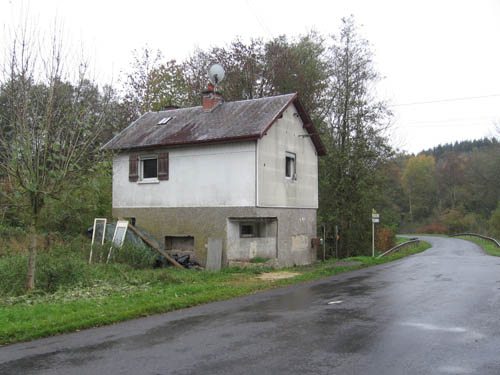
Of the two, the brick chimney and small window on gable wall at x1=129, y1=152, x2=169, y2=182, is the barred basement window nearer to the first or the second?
small window on gable wall at x1=129, y1=152, x2=169, y2=182

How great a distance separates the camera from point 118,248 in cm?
1812

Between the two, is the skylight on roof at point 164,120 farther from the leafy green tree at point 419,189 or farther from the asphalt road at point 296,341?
the leafy green tree at point 419,189

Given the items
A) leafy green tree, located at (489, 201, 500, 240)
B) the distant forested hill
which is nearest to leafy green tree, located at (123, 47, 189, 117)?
leafy green tree, located at (489, 201, 500, 240)

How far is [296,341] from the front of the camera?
754 centimetres

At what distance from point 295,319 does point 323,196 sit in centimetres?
2245

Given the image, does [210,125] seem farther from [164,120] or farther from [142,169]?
[142,169]

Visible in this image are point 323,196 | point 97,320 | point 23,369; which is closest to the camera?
point 23,369

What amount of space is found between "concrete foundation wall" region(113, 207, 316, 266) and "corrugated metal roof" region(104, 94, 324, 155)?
287 centimetres

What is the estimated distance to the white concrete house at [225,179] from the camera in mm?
19328

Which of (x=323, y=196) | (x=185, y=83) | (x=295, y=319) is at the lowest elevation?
(x=295, y=319)

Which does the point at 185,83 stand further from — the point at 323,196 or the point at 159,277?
the point at 159,277

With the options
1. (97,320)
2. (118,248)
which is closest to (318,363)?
(97,320)

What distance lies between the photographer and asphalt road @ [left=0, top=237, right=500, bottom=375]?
6.24 metres

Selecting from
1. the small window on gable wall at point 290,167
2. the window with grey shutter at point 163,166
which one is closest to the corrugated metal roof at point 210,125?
the window with grey shutter at point 163,166
